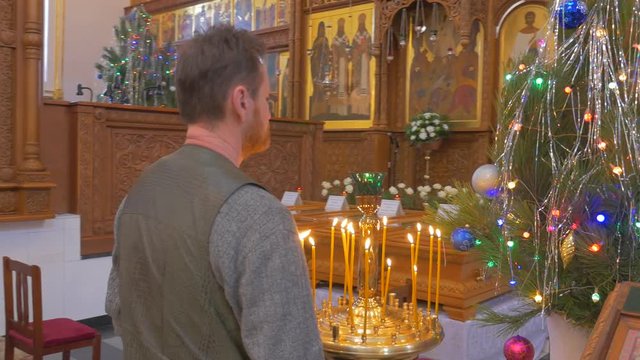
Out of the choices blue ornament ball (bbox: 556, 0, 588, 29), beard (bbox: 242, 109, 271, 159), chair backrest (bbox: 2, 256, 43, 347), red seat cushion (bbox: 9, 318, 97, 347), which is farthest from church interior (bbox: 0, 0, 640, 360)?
chair backrest (bbox: 2, 256, 43, 347)

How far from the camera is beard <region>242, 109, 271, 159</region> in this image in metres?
1.31

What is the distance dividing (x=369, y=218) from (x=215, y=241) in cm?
83

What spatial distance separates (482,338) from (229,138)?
257 centimetres

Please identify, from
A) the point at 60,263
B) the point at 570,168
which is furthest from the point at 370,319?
the point at 60,263

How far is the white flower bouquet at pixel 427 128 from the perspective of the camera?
9211 mm

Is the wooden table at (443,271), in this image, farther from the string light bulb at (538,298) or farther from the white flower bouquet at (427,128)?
the white flower bouquet at (427,128)

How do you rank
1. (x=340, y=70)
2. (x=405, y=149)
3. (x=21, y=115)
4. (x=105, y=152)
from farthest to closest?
(x=340, y=70) < (x=405, y=149) < (x=105, y=152) < (x=21, y=115)

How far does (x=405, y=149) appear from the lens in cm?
991

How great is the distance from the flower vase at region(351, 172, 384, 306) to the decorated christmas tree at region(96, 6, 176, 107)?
4.87 meters

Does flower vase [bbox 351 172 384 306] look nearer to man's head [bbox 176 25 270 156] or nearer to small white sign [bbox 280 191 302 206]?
man's head [bbox 176 25 270 156]

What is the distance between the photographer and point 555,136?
6.14 feet

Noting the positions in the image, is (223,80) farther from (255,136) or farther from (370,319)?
(370,319)

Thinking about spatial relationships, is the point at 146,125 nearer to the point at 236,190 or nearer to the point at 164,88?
the point at 164,88

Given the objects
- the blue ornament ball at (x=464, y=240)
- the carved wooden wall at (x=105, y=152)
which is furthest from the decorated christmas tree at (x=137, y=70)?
the blue ornament ball at (x=464, y=240)
